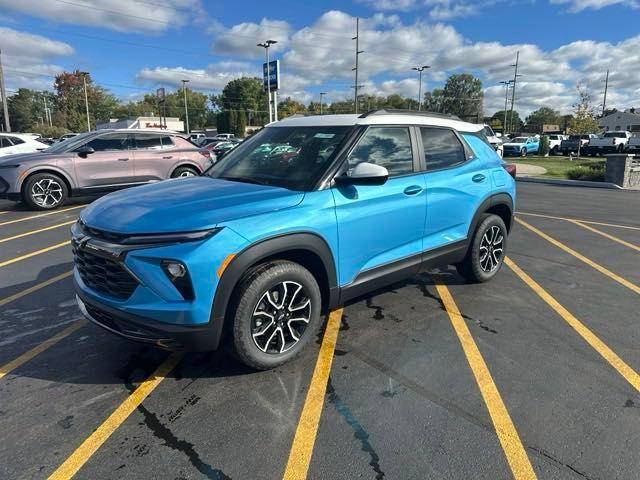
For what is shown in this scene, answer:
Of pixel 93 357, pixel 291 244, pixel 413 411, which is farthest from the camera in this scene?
pixel 93 357

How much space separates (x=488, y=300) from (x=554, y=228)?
440 centimetres

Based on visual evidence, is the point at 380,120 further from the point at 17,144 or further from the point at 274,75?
the point at 274,75

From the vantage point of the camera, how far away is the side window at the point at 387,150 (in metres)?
3.49

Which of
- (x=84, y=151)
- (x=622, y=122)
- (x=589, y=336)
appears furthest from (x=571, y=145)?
(x=622, y=122)

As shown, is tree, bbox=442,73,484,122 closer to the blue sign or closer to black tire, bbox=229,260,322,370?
the blue sign

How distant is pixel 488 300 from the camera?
14.6 feet

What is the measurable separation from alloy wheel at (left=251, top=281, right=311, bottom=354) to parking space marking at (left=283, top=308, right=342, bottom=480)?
0.97 feet

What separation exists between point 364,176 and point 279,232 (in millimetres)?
740

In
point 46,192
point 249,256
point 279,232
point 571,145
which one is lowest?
point 46,192

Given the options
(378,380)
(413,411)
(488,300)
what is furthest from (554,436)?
(488,300)

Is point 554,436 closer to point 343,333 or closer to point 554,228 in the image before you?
point 343,333

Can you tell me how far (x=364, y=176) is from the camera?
10.1 ft

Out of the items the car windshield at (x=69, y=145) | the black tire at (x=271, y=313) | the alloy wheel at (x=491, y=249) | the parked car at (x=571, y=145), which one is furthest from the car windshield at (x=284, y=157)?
the parked car at (x=571, y=145)

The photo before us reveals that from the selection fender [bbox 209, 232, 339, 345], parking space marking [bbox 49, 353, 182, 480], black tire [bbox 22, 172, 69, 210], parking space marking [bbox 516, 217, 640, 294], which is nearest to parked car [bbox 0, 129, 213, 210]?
black tire [bbox 22, 172, 69, 210]
